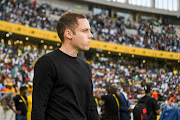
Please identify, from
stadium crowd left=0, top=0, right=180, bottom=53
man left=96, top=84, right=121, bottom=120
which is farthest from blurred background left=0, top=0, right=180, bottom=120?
man left=96, top=84, right=121, bottom=120

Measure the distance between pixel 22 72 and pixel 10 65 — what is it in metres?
1.06

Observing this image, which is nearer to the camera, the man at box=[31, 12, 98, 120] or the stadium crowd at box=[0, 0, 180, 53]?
the man at box=[31, 12, 98, 120]

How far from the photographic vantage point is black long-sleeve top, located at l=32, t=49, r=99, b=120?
1.89 meters

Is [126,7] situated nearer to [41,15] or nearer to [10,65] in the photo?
[41,15]

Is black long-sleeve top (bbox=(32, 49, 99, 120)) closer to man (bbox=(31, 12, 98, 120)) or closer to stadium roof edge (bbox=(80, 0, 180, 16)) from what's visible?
man (bbox=(31, 12, 98, 120))

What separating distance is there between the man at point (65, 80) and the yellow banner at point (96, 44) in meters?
19.6

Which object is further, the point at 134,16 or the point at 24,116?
the point at 134,16

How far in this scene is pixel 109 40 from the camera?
27.9 m

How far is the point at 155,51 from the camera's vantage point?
30.6 metres

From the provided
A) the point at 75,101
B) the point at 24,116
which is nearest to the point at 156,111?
the point at 24,116

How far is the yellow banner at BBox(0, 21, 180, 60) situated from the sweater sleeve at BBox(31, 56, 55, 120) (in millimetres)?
19685

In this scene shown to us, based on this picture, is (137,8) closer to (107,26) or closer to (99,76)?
(107,26)

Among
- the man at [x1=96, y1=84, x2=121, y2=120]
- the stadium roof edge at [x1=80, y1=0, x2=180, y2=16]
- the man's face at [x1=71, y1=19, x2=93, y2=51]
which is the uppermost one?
the stadium roof edge at [x1=80, y1=0, x2=180, y2=16]

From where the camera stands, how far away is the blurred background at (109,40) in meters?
19.8
